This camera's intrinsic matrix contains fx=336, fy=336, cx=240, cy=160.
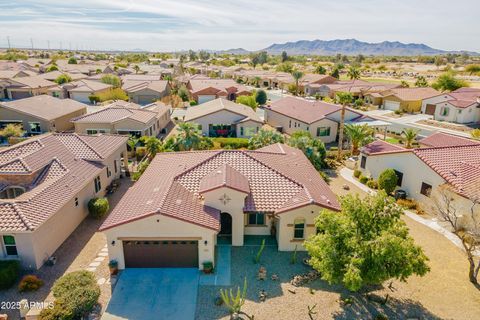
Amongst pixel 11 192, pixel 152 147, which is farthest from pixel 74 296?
pixel 152 147

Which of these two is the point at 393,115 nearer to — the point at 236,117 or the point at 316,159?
the point at 236,117

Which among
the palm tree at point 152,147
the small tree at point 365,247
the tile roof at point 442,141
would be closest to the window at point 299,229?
the small tree at point 365,247

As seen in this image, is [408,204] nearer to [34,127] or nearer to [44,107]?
[34,127]

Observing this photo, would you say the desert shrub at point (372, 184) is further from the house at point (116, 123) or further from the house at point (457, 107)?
the house at point (457, 107)

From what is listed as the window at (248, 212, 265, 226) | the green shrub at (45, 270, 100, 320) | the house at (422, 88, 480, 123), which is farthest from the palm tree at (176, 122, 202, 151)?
the house at (422, 88, 480, 123)

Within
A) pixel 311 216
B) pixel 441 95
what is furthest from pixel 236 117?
pixel 441 95

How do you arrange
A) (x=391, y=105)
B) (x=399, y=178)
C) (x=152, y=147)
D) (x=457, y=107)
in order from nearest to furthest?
(x=399, y=178) < (x=152, y=147) < (x=457, y=107) < (x=391, y=105)

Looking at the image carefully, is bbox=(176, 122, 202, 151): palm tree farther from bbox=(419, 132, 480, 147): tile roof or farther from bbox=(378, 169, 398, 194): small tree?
bbox=(419, 132, 480, 147): tile roof
